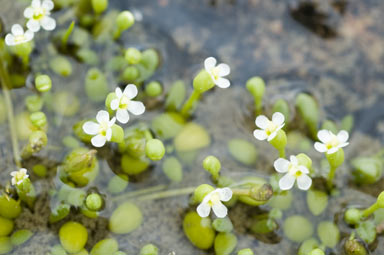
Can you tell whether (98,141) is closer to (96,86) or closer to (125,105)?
(125,105)

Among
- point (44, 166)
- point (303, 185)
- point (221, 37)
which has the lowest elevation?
point (44, 166)

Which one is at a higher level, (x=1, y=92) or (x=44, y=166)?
(x=1, y=92)

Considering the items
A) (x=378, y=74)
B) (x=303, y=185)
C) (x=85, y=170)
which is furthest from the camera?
(x=378, y=74)

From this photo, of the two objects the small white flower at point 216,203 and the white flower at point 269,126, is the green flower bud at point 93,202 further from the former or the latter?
the white flower at point 269,126

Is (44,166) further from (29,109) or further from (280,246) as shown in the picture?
(280,246)

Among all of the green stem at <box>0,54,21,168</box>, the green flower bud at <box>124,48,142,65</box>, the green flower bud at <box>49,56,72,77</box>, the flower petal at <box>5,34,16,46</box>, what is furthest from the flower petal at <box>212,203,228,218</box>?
the flower petal at <box>5,34,16,46</box>

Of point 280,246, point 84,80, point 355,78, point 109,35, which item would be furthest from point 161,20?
point 280,246
